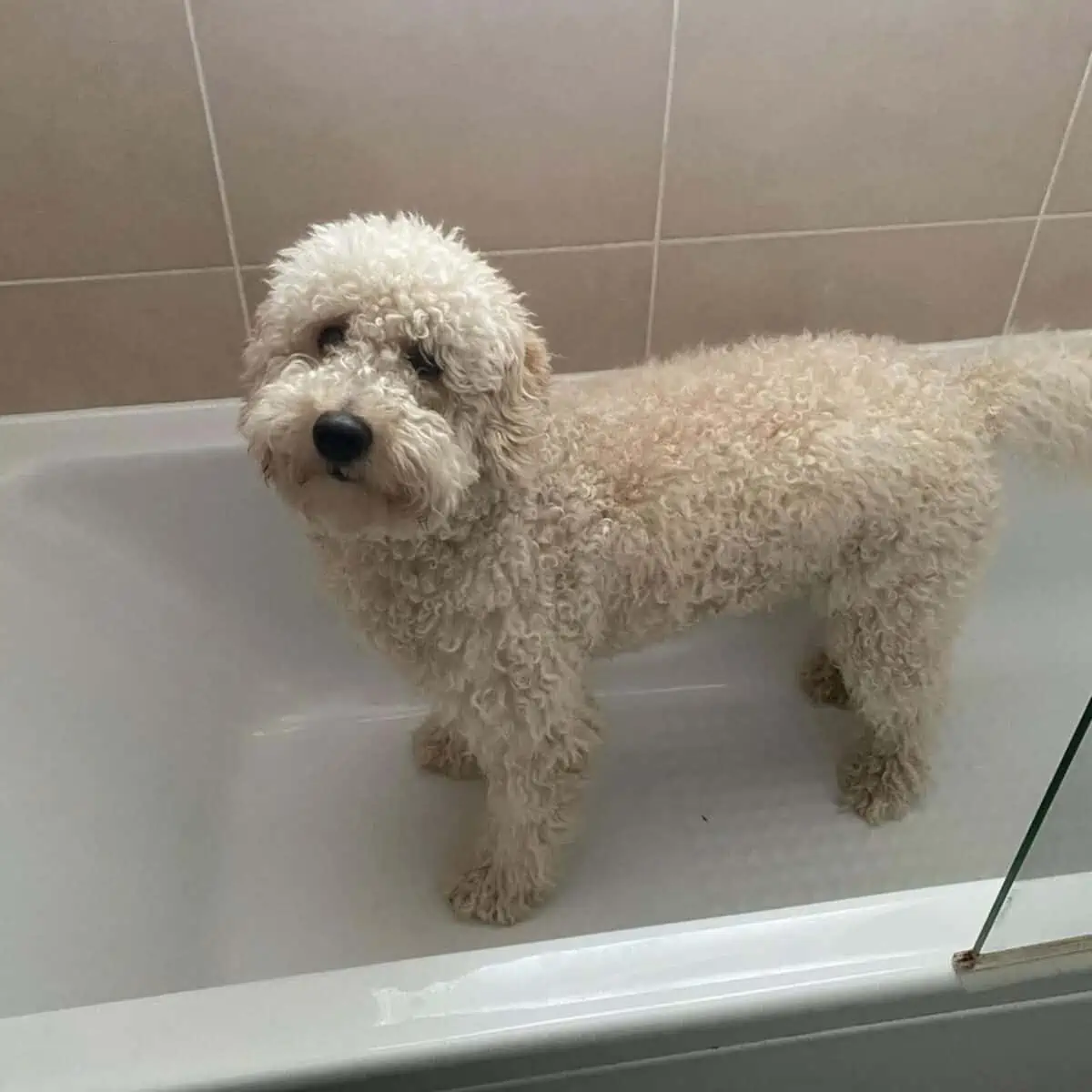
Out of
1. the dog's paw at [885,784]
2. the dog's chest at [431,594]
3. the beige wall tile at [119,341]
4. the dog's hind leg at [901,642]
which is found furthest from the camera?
the dog's paw at [885,784]

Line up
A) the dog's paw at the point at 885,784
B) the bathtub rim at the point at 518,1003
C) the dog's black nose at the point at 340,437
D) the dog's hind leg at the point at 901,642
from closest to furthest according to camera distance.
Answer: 1. the bathtub rim at the point at 518,1003
2. the dog's black nose at the point at 340,437
3. the dog's hind leg at the point at 901,642
4. the dog's paw at the point at 885,784

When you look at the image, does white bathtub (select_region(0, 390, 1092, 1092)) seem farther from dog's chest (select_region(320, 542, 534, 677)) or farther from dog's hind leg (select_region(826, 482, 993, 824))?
dog's chest (select_region(320, 542, 534, 677))

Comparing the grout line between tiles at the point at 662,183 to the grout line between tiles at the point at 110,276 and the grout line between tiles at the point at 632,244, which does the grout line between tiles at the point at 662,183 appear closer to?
the grout line between tiles at the point at 632,244

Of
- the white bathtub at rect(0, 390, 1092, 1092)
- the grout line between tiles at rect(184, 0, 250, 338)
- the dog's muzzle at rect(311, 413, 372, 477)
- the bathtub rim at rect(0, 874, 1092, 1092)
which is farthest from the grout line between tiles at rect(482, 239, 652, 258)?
the bathtub rim at rect(0, 874, 1092, 1092)

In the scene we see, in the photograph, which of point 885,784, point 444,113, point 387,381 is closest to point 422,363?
point 387,381

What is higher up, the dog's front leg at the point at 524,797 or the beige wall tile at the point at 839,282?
the beige wall tile at the point at 839,282

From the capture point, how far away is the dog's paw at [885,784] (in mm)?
1296

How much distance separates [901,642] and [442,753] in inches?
22.5

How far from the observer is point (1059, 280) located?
136 centimetres

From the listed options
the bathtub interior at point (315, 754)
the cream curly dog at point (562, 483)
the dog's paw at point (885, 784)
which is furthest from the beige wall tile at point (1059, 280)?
the dog's paw at point (885, 784)

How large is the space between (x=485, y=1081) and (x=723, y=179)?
0.95 m

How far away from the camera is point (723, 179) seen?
1.19m

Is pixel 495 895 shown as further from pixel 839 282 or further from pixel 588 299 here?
pixel 839 282

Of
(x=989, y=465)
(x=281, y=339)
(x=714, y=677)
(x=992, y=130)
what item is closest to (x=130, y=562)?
(x=281, y=339)
